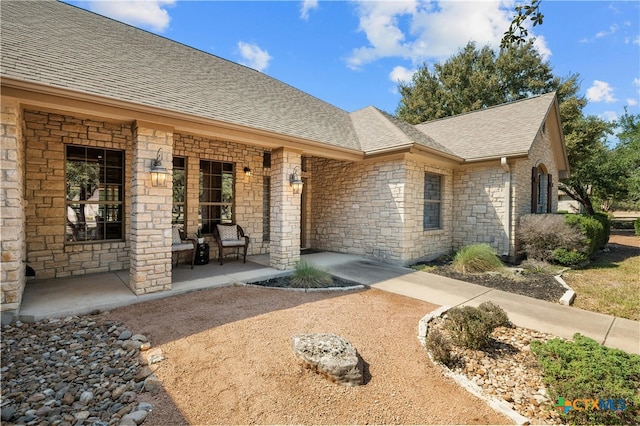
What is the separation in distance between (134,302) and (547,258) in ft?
33.9

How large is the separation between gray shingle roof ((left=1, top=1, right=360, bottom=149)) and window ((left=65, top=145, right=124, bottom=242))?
198 cm

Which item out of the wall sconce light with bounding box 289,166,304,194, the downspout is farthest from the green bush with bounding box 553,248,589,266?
the wall sconce light with bounding box 289,166,304,194

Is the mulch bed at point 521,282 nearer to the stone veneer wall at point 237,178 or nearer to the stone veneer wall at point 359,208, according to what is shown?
the stone veneer wall at point 359,208

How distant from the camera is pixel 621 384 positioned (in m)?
2.40

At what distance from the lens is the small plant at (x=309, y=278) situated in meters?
5.81

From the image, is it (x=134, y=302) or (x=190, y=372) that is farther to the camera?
(x=134, y=302)

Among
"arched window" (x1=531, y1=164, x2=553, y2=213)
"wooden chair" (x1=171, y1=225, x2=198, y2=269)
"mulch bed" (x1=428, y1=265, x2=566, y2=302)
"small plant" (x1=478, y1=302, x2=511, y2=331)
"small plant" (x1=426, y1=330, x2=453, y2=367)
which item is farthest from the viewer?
"arched window" (x1=531, y1=164, x2=553, y2=213)

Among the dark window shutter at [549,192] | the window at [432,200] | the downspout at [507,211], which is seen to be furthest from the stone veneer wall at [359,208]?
the dark window shutter at [549,192]

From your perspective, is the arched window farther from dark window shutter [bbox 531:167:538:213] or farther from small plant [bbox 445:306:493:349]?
small plant [bbox 445:306:493:349]

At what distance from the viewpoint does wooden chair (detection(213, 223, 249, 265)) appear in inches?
290

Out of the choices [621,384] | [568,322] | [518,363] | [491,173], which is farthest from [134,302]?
[491,173]

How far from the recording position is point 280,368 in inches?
117

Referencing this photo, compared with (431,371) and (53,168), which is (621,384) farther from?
(53,168)

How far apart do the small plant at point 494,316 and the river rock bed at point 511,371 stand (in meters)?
0.15
